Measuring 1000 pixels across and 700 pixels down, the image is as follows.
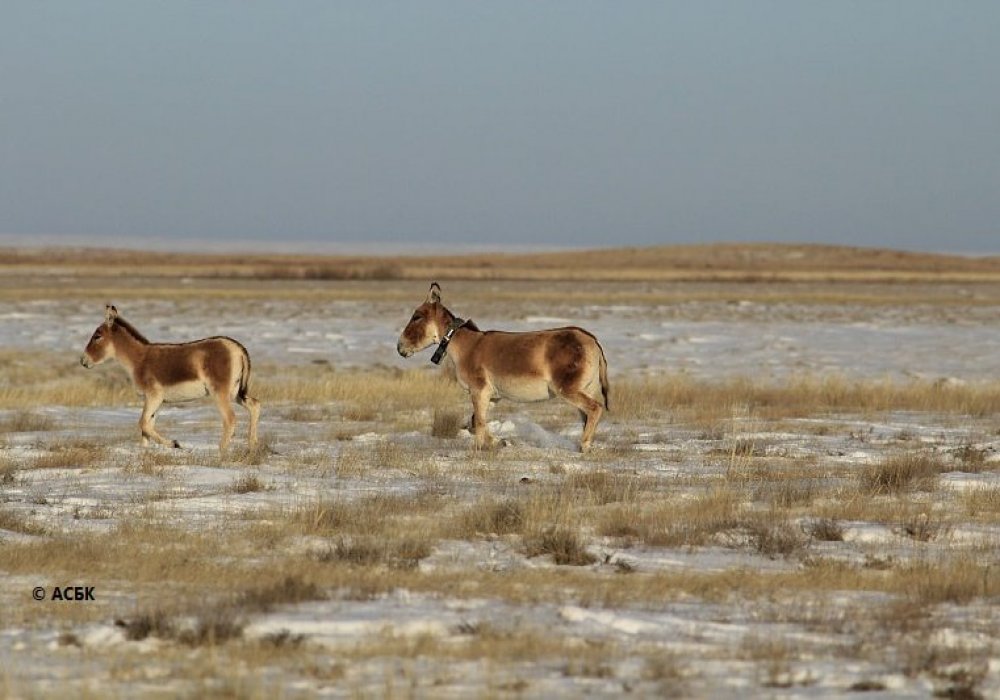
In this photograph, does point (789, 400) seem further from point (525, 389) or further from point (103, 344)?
point (103, 344)

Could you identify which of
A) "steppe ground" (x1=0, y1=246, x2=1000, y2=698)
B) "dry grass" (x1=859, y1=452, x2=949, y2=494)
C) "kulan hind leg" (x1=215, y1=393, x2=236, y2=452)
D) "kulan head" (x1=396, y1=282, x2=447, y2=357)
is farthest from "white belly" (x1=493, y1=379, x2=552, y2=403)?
"dry grass" (x1=859, y1=452, x2=949, y2=494)

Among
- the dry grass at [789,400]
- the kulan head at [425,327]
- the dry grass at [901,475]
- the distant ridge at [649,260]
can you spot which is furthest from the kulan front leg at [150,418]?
the distant ridge at [649,260]

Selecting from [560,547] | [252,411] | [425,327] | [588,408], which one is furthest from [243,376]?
[560,547]

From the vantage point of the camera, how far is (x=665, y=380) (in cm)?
2259

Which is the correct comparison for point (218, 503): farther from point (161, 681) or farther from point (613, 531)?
point (161, 681)

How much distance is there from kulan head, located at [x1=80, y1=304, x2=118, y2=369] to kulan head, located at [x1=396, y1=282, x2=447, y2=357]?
291 centimetres

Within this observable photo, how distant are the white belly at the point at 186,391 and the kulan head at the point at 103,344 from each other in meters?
0.88

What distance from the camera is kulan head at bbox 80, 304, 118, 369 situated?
45.9ft

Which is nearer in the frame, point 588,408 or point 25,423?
point 588,408

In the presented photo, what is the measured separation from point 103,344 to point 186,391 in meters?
1.17

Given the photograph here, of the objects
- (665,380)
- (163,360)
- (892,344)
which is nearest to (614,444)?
(163,360)

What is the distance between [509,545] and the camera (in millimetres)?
9352

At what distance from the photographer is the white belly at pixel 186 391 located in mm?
13531

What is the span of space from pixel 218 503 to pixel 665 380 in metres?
12.8
